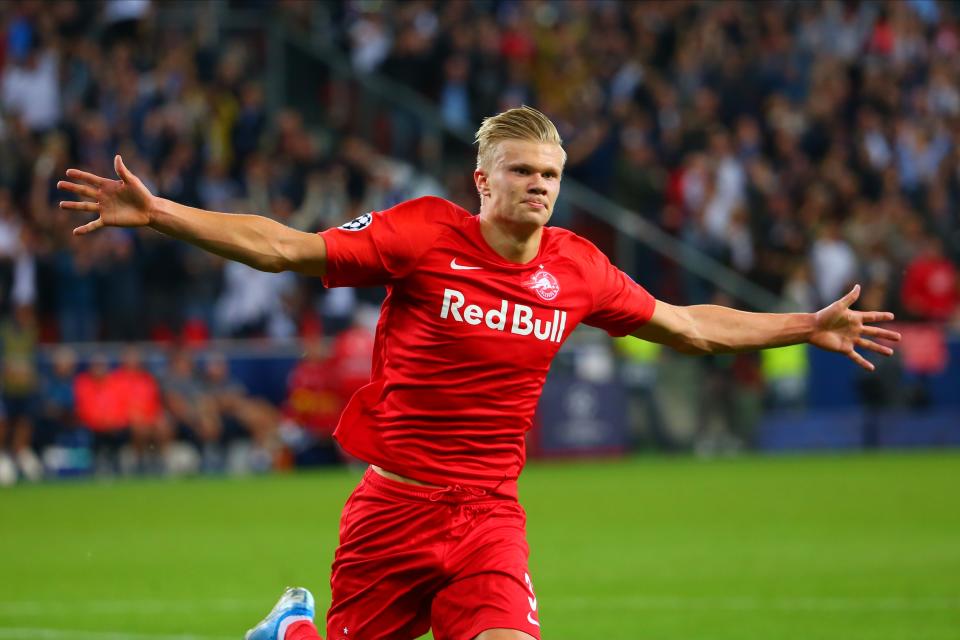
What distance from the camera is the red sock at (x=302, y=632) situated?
22.0 ft

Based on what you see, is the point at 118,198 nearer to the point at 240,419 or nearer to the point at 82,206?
the point at 82,206

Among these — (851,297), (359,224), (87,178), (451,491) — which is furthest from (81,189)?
(851,297)

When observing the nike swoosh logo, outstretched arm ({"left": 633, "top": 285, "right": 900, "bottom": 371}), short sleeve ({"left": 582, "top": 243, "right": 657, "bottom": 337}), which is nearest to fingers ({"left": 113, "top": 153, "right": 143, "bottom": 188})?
the nike swoosh logo

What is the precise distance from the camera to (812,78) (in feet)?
91.9

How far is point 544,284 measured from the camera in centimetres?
627

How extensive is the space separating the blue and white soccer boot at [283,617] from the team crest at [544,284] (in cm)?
174

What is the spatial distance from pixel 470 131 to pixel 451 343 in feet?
68.3

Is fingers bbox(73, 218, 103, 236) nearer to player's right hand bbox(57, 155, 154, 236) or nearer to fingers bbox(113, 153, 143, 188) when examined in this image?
player's right hand bbox(57, 155, 154, 236)

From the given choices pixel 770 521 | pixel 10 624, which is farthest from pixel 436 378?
pixel 770 521

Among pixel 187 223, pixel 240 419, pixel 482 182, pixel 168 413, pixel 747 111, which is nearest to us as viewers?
pixel 187 223

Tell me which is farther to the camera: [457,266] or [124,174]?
[457,266]

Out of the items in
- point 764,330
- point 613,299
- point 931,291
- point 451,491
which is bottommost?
point 451,491

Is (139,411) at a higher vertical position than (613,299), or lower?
lower

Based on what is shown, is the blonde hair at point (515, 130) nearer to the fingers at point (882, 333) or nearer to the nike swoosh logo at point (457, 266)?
the nike swoosh logo at point (457, 266)
